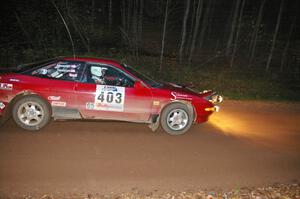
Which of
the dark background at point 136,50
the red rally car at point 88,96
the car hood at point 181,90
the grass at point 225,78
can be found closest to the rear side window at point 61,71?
the red rally car at point 88,96

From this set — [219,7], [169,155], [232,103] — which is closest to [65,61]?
[169,155]

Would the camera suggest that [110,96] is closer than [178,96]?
Yes

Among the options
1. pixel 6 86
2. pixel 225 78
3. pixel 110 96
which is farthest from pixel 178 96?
pixel 225 78

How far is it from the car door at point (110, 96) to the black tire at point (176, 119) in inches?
15.1

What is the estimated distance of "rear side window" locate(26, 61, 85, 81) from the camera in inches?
289

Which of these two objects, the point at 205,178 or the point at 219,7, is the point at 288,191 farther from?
the point at 219,7

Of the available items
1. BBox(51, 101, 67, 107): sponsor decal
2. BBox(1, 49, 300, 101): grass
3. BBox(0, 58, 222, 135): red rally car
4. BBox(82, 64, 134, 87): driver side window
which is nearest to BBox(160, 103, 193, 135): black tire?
BBox(0, 58, 222, 135): red rally car

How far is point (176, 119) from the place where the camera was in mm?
7797

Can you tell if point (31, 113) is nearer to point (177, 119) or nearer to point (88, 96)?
point (88, 96)

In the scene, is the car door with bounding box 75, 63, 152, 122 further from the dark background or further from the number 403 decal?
the dark background

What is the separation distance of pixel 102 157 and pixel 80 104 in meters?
1.64

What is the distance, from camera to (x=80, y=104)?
732 centimetres

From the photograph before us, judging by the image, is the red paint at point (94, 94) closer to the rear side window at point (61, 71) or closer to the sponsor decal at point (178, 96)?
the sponsor decal at point (178, 96)

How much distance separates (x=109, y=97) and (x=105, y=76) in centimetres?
47
